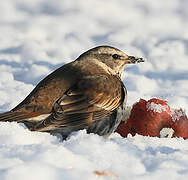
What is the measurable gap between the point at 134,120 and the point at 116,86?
79 centimetres

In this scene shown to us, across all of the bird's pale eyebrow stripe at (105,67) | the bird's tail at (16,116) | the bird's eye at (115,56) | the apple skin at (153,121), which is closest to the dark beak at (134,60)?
the bird's eye at (115,56)

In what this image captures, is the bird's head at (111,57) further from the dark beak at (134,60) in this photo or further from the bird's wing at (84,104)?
the bird's wing at (84,104)

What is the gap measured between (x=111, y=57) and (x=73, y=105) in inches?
70.0

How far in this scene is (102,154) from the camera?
3715mm

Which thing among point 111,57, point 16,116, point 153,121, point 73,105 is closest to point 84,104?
point 73,105

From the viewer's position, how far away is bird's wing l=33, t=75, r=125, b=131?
5.12 metres

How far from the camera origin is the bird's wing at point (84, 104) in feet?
16.8

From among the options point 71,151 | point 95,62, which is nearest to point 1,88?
point 95,62

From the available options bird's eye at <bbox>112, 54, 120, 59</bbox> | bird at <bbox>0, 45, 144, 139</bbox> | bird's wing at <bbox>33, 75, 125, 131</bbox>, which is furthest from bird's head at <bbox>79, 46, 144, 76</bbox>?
bird's wing at <bbox>33, 75, 125, 131</bbox>

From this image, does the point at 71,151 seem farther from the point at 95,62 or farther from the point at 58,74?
the point at 95,62

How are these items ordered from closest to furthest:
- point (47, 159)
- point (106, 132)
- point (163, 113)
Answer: point (47, 159) → point (106, 132) → point (163, 113)

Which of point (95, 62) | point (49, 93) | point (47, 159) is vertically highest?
point (95, 62)

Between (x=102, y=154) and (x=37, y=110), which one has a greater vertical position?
(x=37, y=110)

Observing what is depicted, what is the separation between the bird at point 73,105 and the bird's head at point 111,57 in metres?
0.68
